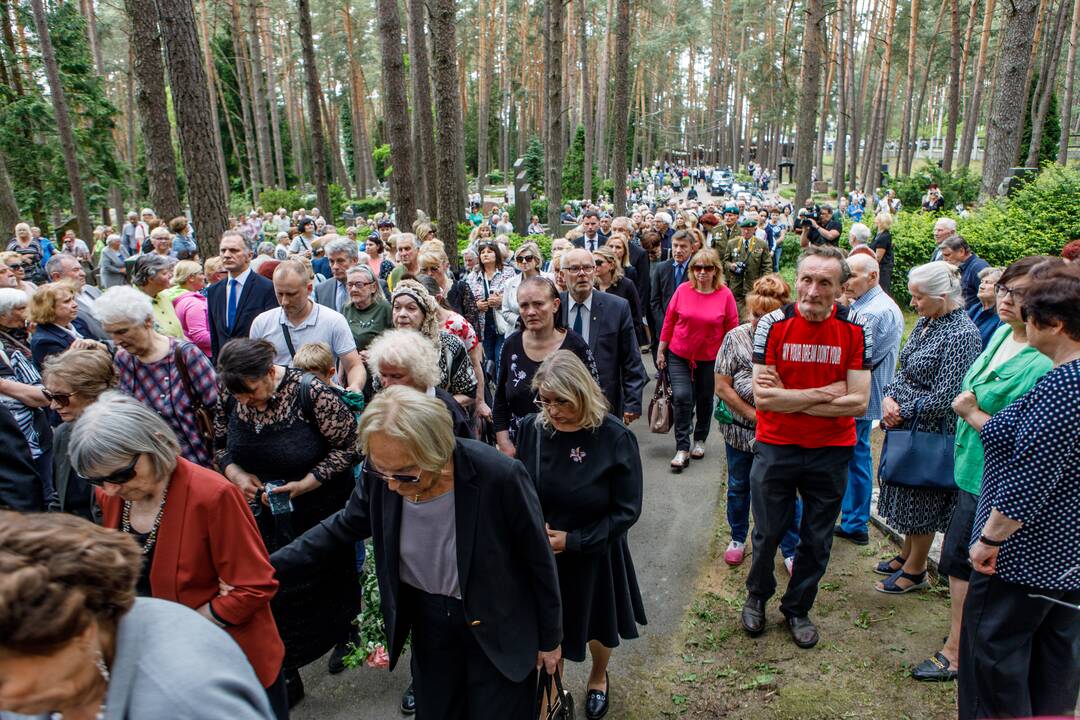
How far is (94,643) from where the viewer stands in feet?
4.50

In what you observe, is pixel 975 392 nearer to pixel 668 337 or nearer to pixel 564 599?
pixel 564 599

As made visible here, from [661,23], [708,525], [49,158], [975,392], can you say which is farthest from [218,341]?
[661,23]

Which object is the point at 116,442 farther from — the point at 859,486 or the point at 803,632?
the point at 859,486

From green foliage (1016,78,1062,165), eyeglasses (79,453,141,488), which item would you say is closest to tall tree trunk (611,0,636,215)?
eyeglasses (79,453,141,488)

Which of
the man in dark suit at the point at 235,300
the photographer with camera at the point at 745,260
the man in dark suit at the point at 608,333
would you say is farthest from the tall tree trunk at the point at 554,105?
the man in dark suit at the point at 608,333

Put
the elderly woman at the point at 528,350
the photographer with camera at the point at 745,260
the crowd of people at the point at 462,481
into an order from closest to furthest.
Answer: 1. the crowd of people at the point at 462,481
2. the elderly woman at the point at 528,350
3. the photographer with camera at the point at 745,260

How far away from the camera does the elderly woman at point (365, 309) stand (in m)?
5.40

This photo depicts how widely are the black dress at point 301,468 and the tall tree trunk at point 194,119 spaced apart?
552 cm

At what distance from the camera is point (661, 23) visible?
51.7 meters

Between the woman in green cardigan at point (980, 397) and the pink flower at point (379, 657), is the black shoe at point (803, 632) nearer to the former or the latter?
the woman in green cardigan at point (980, 397)

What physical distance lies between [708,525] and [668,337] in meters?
1.75

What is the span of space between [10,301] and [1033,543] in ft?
19.0

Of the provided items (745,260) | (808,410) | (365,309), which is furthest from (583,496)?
(745,260)

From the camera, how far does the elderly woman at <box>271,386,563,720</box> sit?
7.39 ft
